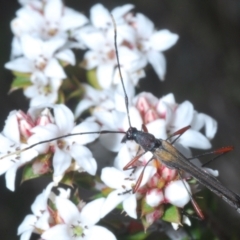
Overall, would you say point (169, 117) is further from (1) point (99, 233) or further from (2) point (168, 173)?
(1) point (99, 233)

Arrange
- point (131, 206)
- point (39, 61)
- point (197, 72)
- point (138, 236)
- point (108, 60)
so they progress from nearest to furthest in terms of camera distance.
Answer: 1. point (131, 206)
2. point (138, 236)
3. point (39, 61)
4. point (108, 60)
5. point (197, 72)

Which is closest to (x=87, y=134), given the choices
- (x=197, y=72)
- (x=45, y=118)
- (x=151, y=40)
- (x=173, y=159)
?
(x=45, y=118)

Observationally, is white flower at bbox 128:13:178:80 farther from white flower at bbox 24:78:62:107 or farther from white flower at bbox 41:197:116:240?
white flower at bbox 41:197:116:240

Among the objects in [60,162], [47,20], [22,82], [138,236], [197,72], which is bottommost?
[197,72]

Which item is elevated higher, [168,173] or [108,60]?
[108,60]

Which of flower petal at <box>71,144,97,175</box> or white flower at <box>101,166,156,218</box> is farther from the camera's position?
flower petal at <box>71,144,97,175</box>

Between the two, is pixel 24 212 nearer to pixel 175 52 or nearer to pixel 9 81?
pixel 9 81

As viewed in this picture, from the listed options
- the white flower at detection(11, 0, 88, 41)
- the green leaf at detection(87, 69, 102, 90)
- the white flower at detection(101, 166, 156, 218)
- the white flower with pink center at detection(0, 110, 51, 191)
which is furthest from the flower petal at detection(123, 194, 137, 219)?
the white flower at detection(11, 0, 88, 41)
